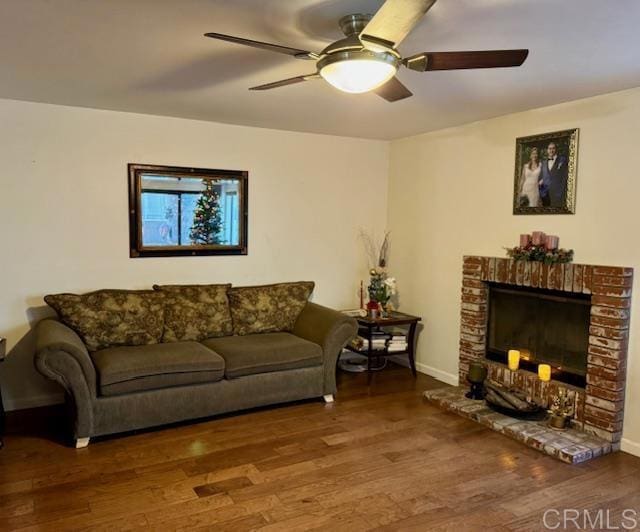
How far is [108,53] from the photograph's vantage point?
264 cm

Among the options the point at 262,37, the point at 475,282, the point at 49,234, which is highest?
the point at 262,37

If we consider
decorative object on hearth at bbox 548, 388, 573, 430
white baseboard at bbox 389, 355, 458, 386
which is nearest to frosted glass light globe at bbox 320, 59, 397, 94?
decorative object on hearth at bbox 548, 388, 573, 430

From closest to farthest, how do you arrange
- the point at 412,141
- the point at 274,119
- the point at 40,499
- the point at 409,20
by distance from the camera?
the point at 409,20 → the point at 40,499 → the point at 274,119 → the point at 412,141

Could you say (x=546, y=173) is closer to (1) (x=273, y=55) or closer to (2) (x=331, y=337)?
(2) (x=331, y=337)

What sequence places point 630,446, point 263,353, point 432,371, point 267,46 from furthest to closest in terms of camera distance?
point 432,371, point 263,353, point 630,446, point 267,46

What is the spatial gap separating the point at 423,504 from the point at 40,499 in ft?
6.40

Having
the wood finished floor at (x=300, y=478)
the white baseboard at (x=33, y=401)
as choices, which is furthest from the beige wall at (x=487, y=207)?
the white baseboard at (x=33, y=401)

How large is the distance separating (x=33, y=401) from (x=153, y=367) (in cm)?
125

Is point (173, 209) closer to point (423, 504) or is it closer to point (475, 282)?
point (475, 282)

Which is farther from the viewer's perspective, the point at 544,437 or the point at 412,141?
the point at 412,141

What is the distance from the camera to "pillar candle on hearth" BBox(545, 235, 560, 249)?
365 centimetres

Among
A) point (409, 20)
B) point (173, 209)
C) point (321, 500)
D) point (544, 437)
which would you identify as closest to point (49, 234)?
point (173, 209)

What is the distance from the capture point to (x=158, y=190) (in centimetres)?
422

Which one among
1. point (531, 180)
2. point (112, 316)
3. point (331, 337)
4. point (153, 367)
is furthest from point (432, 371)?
point (112, 316)
